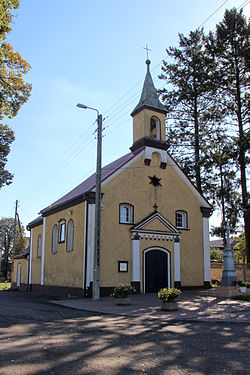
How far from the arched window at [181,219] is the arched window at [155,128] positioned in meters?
5.36

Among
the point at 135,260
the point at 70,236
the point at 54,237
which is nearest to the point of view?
the point at 135,260

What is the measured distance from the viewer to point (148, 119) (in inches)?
938

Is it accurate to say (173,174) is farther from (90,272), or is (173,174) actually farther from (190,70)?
(190,70)

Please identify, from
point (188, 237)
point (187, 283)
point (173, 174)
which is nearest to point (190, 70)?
point (173, 174)

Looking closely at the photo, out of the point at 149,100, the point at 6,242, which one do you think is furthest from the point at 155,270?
the point at 6,242

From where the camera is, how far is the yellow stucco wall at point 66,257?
2078cm

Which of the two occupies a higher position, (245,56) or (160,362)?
(245,56)

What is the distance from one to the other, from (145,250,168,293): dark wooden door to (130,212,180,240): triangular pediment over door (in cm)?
107

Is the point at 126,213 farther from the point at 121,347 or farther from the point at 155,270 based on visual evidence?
the point at 121,347

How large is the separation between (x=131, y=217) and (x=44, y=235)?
30.0 ft

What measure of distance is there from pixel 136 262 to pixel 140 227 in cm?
209

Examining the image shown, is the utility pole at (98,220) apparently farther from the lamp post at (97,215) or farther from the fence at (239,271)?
the fence at (239,271)

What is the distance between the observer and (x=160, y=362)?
6012 millimetres

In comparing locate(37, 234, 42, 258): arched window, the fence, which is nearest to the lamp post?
the fence
